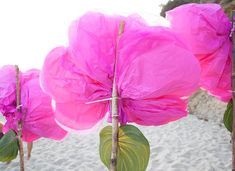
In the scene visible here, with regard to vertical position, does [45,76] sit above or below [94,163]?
above

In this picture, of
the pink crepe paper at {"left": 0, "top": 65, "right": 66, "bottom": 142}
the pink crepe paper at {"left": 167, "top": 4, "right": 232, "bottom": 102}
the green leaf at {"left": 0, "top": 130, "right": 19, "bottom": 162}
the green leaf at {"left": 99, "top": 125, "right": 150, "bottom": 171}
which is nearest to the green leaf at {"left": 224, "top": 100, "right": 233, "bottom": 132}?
the pink crepe paper at {"left": 167, "top": 4, "right": 232, "bottom": 102}

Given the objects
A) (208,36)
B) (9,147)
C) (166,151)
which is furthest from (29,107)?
(166,151)

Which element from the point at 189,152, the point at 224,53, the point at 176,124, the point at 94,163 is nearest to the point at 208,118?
the point at 176,124

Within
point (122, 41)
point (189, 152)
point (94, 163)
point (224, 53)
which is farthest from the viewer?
point (189, 152)

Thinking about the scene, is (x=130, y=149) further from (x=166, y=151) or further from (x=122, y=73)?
(x=166, y=151)

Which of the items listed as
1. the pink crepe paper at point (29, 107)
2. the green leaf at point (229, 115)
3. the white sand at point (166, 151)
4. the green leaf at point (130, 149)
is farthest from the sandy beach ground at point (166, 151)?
the green leaf at point (130, 149)

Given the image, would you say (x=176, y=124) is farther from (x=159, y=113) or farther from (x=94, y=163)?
(x=159, y=113)

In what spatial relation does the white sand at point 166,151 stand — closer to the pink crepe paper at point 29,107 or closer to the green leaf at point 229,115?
the pink crepe paper at point 29,107
